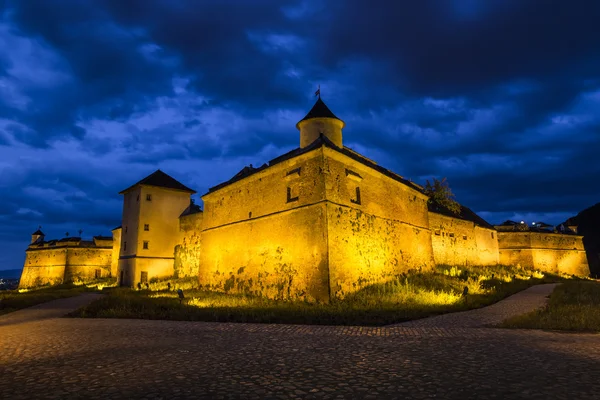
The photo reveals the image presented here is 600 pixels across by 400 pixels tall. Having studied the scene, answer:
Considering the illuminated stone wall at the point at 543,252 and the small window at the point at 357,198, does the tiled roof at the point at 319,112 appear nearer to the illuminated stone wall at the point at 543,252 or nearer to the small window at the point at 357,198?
the small window at the point at 357,198

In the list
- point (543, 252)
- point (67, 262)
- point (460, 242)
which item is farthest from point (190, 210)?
point (543, 252)

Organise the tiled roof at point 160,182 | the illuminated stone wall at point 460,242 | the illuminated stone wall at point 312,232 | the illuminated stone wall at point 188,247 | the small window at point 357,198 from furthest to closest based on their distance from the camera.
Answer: the tiled roof at point 160,182, the illuminated stone wall at point 188,247, the illuminated stone wall at point 460,242, the small window at point 357,198, the illuminated stone wall at point 312,232

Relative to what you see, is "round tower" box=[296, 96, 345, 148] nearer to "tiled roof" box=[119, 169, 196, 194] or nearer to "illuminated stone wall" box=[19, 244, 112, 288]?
"tiled roof" box=[119, 169, 196, 194]

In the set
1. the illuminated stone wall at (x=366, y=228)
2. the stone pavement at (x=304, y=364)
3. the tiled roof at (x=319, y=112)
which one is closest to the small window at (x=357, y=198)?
the illuminated stone wall at (x=366, y=228)

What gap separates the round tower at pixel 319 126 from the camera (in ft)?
65.8

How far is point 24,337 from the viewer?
29.4ft

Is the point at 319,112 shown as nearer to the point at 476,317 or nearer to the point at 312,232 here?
the point at 312,232

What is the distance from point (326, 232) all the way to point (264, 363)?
389 inches

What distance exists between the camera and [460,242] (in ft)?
97.9

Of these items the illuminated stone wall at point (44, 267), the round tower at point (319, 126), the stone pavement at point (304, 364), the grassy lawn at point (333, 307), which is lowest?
the stone pavement at point (304, 364)

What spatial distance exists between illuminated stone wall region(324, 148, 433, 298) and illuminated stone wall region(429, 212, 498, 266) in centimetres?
442

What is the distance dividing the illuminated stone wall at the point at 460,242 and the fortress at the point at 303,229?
0.30 feet

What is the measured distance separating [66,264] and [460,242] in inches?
1743

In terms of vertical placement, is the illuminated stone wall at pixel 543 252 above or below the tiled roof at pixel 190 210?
below
